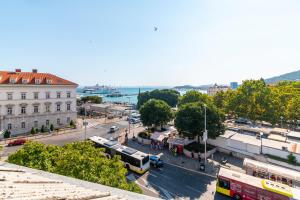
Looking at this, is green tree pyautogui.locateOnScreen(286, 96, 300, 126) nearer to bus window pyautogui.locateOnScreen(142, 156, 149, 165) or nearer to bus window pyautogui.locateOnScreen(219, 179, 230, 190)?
bus window pyautogui.locateOnScreen(219, 179, 230, 190)

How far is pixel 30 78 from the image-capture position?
161 ft

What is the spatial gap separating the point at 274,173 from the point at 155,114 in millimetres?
25825

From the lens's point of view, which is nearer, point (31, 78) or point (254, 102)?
point (31, 78)

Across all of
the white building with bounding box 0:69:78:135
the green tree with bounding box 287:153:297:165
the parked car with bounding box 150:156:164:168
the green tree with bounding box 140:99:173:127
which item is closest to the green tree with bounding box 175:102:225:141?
the parked car with bounding box 150:156:164:168

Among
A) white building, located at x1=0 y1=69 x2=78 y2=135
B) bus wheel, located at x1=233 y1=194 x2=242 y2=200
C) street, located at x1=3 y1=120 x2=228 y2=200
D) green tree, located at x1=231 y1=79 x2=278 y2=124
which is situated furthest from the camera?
green tree, located at x1=231 y1=79 x2=278 y2=124

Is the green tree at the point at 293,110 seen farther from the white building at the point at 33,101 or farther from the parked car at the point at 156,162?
the white building at the point at 33,101

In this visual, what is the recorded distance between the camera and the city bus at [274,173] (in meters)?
24.3

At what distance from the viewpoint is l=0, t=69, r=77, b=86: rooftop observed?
149 ft

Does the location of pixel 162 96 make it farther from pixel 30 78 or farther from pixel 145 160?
pixel 145 160

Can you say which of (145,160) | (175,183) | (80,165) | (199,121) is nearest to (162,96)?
(199,121)

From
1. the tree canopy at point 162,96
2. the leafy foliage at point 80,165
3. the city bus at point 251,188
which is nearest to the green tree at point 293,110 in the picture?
the city bus at point 251,188

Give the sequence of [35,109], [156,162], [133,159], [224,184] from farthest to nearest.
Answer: [35,109] < [156,162] < [133,159] < [224,184]

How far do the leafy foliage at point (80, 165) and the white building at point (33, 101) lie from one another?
111 feet

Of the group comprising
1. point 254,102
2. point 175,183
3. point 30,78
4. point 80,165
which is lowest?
point 175,183
